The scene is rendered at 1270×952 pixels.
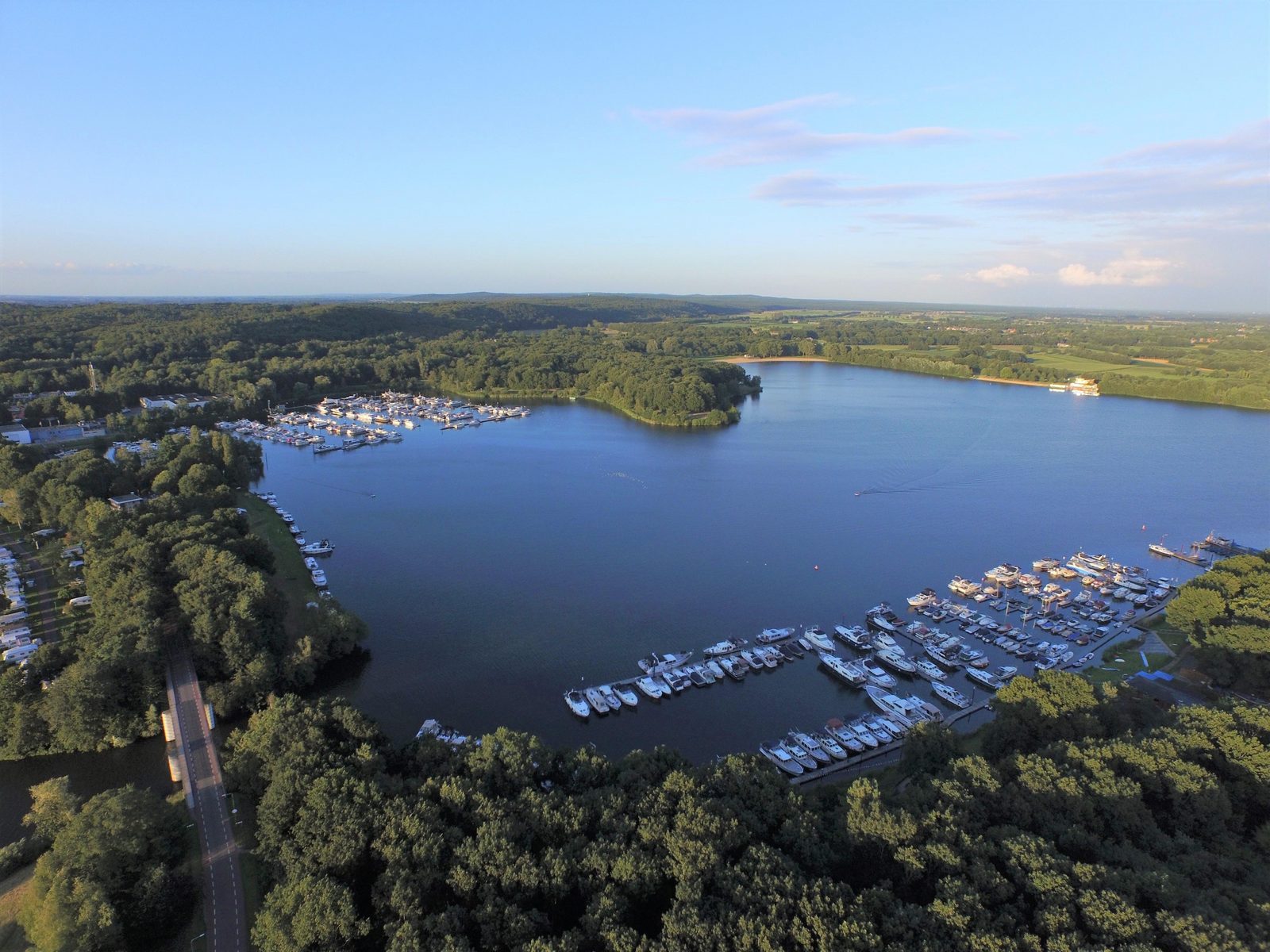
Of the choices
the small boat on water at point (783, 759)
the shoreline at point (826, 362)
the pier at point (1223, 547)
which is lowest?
the small boat on water at point (783, 759)

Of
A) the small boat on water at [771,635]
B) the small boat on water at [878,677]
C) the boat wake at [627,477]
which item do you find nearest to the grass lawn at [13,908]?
the small boat on water at [771,635]

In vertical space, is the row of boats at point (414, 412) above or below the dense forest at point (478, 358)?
below

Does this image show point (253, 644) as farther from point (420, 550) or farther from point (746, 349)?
point (746, 349)

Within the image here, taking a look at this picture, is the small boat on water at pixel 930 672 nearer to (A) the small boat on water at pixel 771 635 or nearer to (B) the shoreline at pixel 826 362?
(A) the small boat on water at pixel 771 635

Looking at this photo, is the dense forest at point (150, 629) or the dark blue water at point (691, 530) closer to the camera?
the dense forest at point (150, 629)

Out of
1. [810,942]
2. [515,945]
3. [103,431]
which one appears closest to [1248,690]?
[810,942]

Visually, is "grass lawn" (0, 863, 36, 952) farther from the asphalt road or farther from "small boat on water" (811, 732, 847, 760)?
"small boat on water" (811, 732, 847, 760)

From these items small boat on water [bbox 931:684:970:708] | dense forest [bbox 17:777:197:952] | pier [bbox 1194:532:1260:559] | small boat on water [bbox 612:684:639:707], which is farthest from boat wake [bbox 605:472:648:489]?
dense forest [bbox 17:777:197:952]
